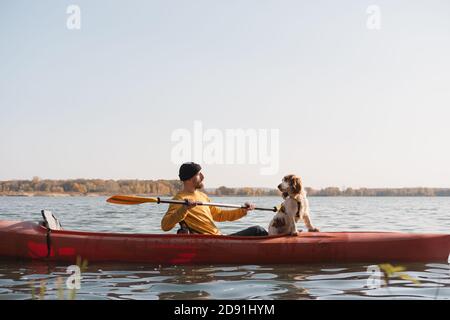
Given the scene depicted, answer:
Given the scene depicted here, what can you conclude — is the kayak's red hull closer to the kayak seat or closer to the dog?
the kayak seat

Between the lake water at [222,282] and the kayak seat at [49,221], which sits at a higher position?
the kayak seat at [49,221]

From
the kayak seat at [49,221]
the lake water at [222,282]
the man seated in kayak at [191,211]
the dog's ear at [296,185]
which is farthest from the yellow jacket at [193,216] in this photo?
the kayak seat at [49,221]

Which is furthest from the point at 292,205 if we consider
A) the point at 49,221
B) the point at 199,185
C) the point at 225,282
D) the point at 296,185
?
the point at 49,221

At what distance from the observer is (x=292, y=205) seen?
701 cm

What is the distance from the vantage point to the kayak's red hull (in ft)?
23.9

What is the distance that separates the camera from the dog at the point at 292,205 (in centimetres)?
691

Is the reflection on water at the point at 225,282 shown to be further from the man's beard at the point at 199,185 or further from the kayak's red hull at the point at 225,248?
the man's beard at the point at 199,185

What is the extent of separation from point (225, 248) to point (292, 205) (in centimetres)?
107

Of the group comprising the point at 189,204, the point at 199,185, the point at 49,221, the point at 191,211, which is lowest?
the point at 49,221

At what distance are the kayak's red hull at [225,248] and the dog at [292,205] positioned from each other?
202mm

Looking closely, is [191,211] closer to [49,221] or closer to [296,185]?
[296,185]

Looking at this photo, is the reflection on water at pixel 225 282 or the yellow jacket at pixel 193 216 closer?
the reflection on water at pixel 225 282

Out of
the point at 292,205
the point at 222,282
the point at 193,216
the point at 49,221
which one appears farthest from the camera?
the point at 49,221

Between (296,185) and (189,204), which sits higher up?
(296,185)
